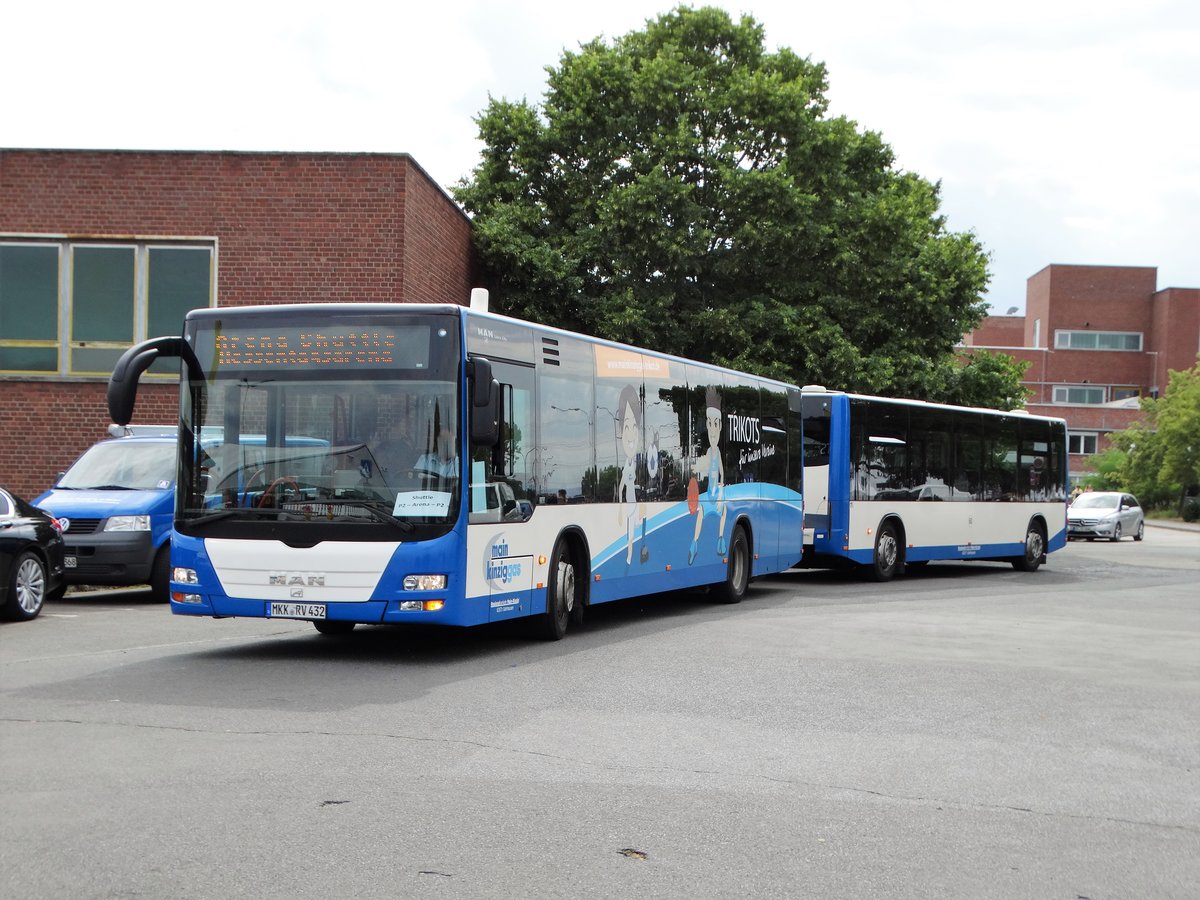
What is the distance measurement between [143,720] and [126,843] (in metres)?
2.88

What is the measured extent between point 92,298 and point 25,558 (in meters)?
10.4

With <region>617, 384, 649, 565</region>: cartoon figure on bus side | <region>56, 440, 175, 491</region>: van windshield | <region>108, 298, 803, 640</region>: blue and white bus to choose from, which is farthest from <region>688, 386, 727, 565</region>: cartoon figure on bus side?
<region>56, 440, 175, 491</region>: van windshield

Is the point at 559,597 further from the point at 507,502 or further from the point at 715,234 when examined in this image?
the point at 715,234

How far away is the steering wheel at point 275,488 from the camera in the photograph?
10.9m

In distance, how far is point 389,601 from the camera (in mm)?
10742

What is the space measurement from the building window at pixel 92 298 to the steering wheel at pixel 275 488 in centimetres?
1318

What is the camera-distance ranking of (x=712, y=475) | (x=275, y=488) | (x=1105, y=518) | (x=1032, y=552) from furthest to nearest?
1. (x=1105, y=518)
2. (x=1032, y=552)
3. (x=712, y=475)
4. (x=275, y=488)

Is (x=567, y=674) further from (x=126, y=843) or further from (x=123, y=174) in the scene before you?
(x=123, y=174)

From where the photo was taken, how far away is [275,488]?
431 inches

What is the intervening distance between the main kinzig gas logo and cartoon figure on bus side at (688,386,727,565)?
4572 millimetres

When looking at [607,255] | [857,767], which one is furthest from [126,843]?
[607,255]

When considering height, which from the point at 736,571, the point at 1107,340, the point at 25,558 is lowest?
the point at 736,571

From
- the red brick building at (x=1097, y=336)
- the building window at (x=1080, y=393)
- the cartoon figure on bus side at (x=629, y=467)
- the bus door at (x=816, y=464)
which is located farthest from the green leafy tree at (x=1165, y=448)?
the cartoon figure on bus side at (x=629, y=467)

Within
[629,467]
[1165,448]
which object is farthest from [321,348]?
[1165,448]
